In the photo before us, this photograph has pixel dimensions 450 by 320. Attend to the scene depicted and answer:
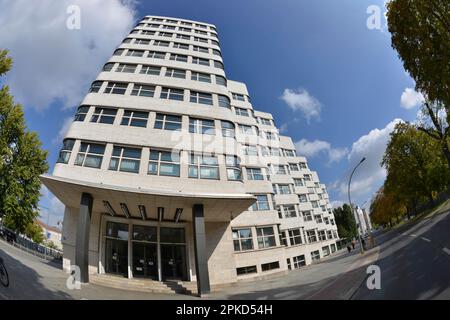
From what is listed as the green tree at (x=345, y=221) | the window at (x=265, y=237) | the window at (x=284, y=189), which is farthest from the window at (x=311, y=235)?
the green tree at (x=345, y=221)

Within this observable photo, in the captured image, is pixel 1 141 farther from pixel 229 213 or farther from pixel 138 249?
pixel 229 213

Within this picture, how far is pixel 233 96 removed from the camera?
29672 mm

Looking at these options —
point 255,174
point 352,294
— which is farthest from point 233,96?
point 352,294

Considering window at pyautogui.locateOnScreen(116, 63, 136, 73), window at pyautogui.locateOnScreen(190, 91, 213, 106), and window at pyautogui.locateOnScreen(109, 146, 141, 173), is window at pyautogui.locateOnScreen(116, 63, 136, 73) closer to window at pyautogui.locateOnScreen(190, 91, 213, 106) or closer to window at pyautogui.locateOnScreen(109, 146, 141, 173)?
window at pyautogui.locateOnScreen(190, 91, 213, 106)

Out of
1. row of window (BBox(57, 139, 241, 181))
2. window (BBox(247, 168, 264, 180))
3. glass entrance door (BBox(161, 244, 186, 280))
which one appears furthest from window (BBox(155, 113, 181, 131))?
window (BBox(247, 168, 264, 180))

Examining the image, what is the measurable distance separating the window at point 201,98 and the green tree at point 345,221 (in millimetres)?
71433

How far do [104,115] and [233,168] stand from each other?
10.1 m

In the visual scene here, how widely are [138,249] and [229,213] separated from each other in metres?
6.87

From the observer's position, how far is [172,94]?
19.2 m

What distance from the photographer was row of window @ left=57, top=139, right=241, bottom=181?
49.6ft

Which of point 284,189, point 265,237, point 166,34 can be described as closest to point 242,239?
point 265,237

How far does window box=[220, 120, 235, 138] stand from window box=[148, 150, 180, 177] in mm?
4449

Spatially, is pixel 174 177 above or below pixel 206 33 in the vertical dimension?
below

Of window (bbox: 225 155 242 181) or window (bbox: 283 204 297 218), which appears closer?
window (bbox: 225 155 242 181)
